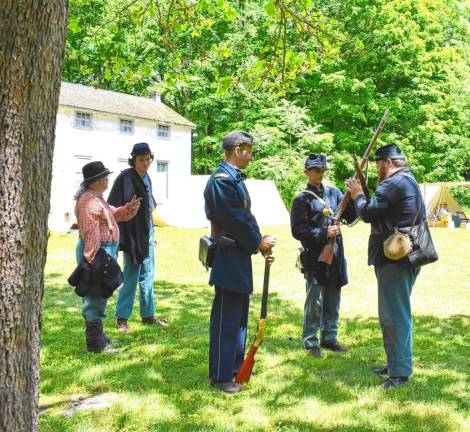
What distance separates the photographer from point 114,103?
2998cm

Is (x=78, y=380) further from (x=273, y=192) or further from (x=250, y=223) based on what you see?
(x=273, y=192)

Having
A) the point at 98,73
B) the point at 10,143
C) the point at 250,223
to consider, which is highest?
the point at 98,73

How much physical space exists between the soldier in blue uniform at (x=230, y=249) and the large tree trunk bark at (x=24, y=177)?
2.03m

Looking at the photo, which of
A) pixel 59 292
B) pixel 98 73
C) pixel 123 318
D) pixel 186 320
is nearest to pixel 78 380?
pixel 123 318

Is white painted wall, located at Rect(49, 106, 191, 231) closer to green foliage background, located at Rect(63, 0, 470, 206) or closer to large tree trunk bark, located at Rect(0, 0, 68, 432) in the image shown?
green foliage background, located at Rect(63, 0, 470, 206)

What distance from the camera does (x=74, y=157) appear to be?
2733cm

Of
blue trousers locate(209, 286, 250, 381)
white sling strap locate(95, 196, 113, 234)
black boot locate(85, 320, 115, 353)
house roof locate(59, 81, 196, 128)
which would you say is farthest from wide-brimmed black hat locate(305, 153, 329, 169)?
house roof locate(59, 81, 196, 128)

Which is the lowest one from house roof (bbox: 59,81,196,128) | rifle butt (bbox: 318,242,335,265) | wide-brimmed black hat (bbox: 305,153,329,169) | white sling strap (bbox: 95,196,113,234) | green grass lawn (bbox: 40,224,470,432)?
green grass lawn (bbox: 40,224,470,432)

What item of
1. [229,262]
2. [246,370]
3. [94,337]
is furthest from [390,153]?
[94,337]

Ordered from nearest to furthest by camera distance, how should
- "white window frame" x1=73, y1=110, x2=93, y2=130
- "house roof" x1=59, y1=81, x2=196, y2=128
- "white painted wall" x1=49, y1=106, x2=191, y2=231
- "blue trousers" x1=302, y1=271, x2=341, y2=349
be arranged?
1. "blue trousers" x1=302, y1=271, x2=341, y2=349
2. "white painted wall" x1=49, y1=106, x2=191, y2=231
3. "white window frame" x1=73, y1=110, x2=93, y2=130
4. "house roof" x1=59, y1=81, x2=196, y2=128

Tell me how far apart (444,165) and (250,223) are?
102ft

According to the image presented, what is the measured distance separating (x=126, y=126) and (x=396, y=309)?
26.5 meters

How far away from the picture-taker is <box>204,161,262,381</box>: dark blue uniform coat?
4.59 metres

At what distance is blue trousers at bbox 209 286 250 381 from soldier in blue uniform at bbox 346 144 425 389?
1.23 m
